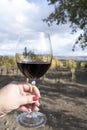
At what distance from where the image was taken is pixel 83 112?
10.4m

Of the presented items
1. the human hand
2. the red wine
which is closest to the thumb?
the human hand

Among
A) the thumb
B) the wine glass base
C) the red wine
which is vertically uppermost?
the red wine

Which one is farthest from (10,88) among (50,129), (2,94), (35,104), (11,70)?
(11,70)

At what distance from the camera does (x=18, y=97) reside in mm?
1750

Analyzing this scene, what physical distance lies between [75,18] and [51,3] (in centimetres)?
127

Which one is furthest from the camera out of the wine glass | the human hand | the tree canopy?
the tree canopy

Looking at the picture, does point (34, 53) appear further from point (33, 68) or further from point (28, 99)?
point (28, 99)

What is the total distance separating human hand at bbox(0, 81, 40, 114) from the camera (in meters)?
1.70

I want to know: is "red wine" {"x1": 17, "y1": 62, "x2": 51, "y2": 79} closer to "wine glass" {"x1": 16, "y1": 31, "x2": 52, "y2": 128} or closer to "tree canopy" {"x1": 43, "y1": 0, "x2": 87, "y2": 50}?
"wine glass" {"x1": 16, "y1": 31, "x2": 52, "y2": 128}

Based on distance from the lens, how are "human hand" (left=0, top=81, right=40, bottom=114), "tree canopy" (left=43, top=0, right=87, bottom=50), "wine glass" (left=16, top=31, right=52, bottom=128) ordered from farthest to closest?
"tree canopy" (left=43, top=0, right=87, bottom=50)
"wine glass" (left=16, top=31, right=52, bottom=128)
"human hand" (left=0, top=81, right=40, bottom=114)

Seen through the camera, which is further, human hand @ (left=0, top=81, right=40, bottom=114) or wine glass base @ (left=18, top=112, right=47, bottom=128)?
wine glass base @ (left=18, top=112, right=47, bottom=128)

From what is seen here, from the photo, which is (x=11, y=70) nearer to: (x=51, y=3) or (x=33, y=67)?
(x=51, y=3)

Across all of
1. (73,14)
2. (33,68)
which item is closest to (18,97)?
(33,68)

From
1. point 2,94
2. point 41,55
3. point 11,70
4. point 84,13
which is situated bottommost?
point 11,70
